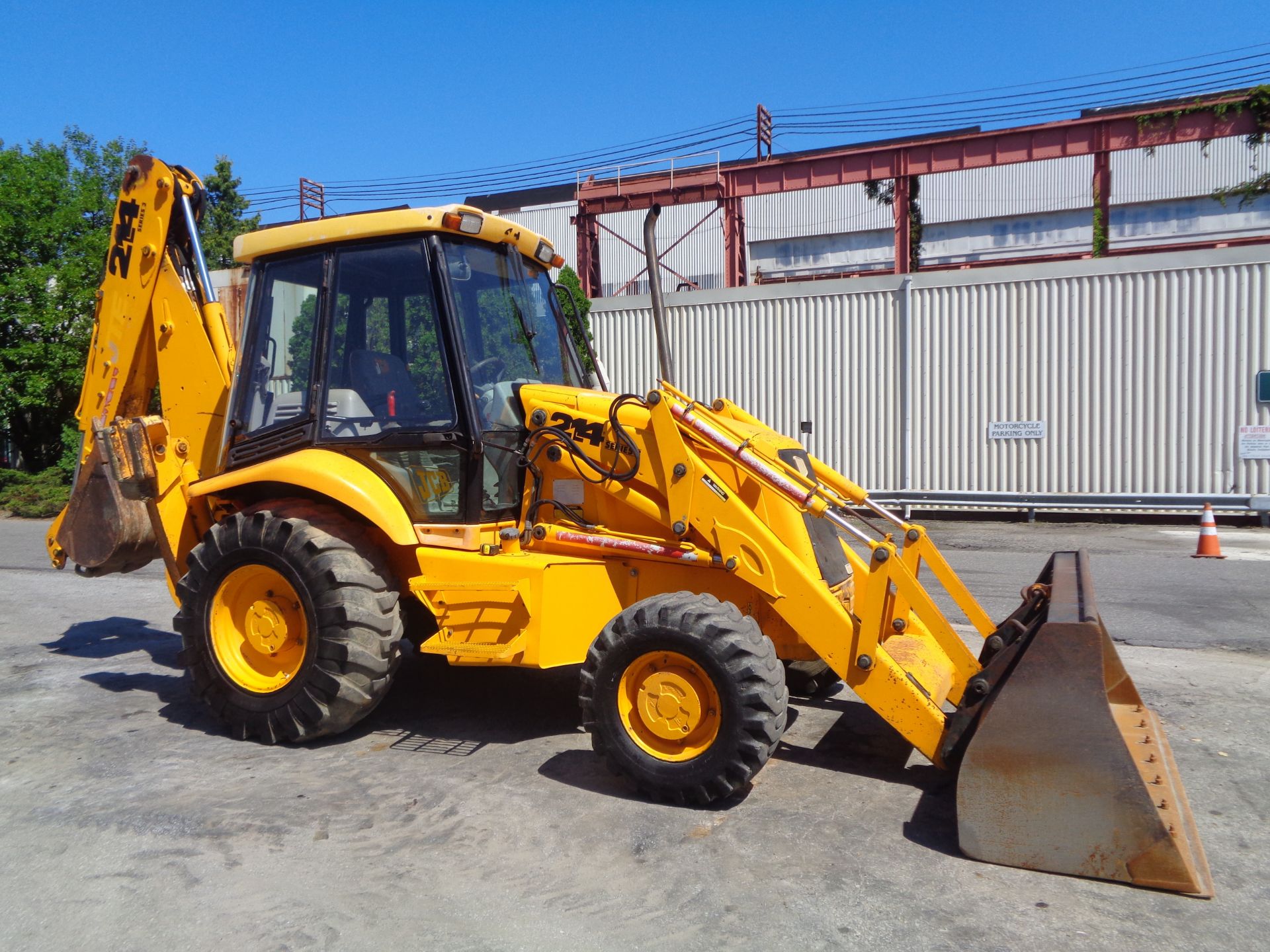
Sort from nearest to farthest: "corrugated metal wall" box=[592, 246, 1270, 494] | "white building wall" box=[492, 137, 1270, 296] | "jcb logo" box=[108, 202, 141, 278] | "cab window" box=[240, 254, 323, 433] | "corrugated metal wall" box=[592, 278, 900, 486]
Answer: "cab window" box=[240, 254, 323, 433]
"jcb logo" box=[108, 202, 141, 278]
"corrugated metal wall" box=[592, 246, 1270, 494]
"corrugated metal wall" box=[592, 278, 900, 486]
"white building wall" box=[492, 137, 1270, 296]

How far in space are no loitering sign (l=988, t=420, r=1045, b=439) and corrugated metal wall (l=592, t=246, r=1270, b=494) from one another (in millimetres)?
83

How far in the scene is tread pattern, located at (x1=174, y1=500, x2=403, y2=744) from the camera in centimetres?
500

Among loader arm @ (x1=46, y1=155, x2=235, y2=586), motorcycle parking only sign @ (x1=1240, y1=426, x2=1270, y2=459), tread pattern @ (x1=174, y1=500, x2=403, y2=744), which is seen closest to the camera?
tread pattern @ (x1=174, y1=500, x2=403, y2=744)

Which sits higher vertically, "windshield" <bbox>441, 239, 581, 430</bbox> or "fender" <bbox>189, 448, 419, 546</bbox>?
"windshield" <bbox>441, 239, 581, 430</bbox>

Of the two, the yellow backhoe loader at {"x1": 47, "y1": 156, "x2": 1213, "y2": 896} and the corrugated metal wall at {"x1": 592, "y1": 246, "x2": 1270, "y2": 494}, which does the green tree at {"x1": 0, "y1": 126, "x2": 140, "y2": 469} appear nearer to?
the corrugated metal wall at {"x1": 592, "y1": 246, "x2": 1270, "y2": 494}

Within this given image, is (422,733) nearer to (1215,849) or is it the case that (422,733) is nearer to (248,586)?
(248,586)

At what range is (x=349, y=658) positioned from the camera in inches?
195

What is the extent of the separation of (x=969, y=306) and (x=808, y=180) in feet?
24.7

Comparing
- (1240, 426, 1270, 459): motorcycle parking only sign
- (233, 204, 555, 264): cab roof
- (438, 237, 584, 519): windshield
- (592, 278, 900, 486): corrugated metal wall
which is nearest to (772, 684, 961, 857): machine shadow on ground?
(438, 237, 584, 519): windshield

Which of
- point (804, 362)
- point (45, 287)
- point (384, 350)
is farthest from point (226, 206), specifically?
point (384, 350)


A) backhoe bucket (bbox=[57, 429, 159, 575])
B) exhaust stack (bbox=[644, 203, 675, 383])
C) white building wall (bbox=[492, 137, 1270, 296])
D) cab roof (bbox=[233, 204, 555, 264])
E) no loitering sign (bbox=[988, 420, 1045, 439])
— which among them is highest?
white building wall (bbox=[492, 137, 1270, 296])

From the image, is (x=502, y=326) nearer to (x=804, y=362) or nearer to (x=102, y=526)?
(x=102, y=526)

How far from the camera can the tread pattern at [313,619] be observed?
5.00m

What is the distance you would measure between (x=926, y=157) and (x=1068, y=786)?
1999 cm
